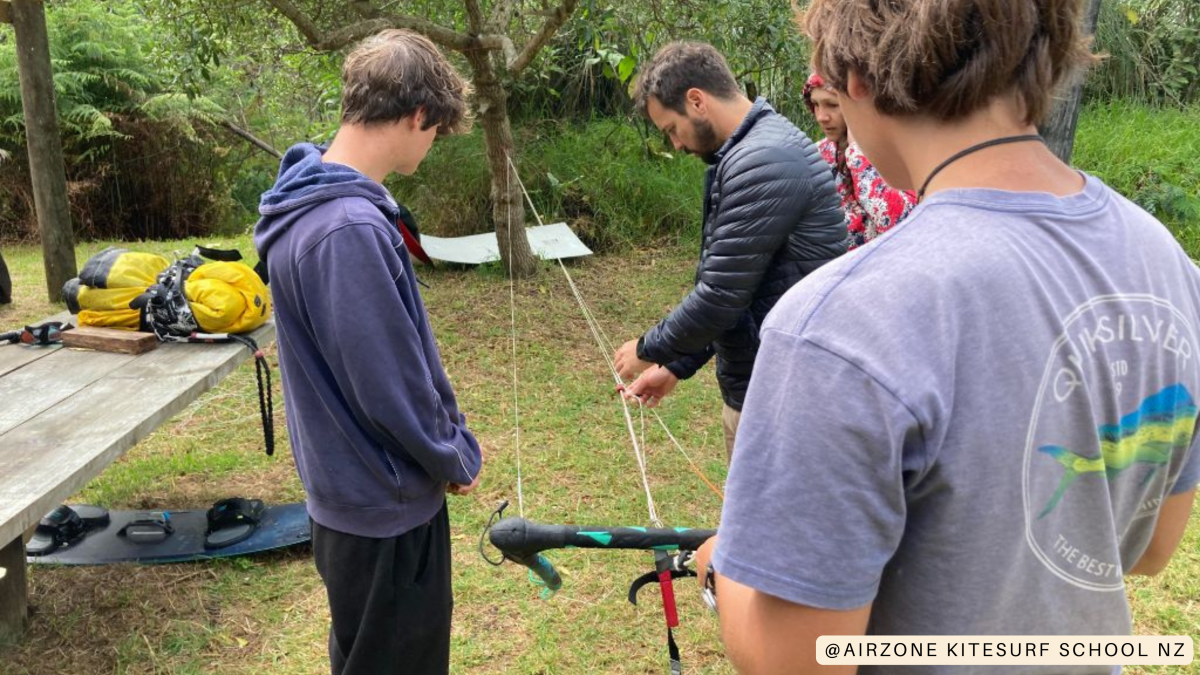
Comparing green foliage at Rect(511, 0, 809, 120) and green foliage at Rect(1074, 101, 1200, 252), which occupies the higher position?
green foliage at Rect(511, 0, 809, 120)

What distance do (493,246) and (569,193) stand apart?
1113mm

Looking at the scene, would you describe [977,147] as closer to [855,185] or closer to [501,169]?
[855,185]

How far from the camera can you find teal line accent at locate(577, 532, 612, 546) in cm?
148

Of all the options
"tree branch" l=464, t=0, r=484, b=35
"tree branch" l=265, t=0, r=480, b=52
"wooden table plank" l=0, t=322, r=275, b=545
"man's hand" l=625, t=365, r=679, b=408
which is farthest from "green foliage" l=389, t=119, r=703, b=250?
"man's hand" l=625, t=365, r=679, b=408

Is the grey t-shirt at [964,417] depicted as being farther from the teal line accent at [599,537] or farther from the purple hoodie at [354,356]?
the purple hoodie at [354,356]

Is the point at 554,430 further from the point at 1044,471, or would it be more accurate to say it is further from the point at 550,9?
the point at 1044,471

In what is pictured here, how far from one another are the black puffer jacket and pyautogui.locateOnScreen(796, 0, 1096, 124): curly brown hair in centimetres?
146

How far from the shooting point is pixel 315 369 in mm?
1905

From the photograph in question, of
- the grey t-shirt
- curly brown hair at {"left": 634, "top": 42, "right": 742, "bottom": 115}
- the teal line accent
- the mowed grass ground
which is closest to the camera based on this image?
the grey t-shirt

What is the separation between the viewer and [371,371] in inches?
71.4

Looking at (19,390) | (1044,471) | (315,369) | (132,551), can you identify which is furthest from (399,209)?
(132,551)

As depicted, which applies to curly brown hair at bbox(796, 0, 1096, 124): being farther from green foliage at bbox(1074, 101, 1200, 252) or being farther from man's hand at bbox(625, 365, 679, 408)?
green foliage at bbox(1074, 101, 1200, 252)

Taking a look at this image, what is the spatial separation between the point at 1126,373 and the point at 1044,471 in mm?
138

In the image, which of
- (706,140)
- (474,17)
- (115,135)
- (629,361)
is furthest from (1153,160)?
(115,135)
